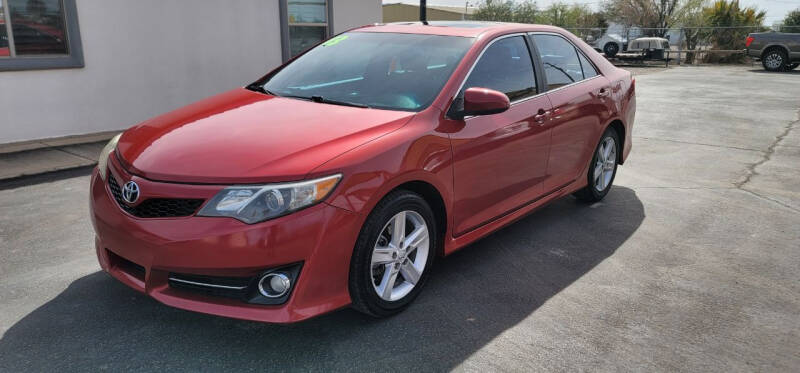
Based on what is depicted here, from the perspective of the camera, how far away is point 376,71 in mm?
4035

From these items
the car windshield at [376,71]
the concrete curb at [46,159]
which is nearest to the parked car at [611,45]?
the concrete curb at [46,159]

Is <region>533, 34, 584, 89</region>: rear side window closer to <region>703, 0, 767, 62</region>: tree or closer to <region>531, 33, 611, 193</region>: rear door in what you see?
<region>531, 33, 611, 193</region>: rear door

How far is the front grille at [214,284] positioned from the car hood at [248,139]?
0.45 m

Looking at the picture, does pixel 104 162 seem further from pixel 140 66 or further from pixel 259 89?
pixel 140 66

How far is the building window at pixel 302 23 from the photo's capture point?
33.2ft

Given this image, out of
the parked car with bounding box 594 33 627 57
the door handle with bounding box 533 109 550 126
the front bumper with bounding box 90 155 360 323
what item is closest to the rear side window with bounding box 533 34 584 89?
the door handle with bounding box 533 109 550 126

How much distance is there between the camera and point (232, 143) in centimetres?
315

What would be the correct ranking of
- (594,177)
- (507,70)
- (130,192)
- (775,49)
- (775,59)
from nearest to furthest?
(130,192), (507,70), (594,177), (775,49), (775,59)

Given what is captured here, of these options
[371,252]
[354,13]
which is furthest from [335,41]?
[354,13]

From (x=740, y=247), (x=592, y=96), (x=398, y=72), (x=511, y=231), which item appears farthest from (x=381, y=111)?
(x=740, y=247)

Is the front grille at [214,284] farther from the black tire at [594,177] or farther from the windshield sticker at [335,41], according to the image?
the black tire at [594,177]

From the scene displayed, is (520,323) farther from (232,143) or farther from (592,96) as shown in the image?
(592,96)

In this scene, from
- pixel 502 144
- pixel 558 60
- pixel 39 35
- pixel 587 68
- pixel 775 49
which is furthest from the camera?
pixel 775 49

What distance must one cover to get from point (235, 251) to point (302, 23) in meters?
8.26
